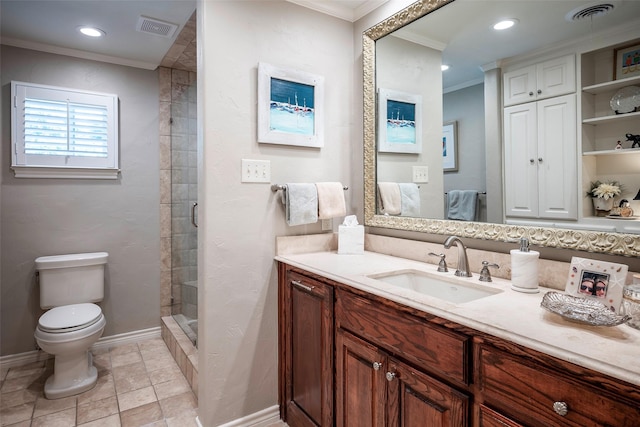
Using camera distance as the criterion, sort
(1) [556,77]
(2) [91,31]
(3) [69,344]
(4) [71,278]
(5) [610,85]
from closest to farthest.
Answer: (5) [610,85]
(1) [556,77]
(3) [69,344]
(2) [91,31]
(4) [71,278]

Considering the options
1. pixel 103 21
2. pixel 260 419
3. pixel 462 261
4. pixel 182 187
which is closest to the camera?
pixel 462 261

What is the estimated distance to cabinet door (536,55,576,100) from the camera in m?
1.18

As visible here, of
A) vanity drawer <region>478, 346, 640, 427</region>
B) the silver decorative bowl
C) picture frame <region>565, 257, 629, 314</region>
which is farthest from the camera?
picture frame <region>565, 257, 629, 314</region>

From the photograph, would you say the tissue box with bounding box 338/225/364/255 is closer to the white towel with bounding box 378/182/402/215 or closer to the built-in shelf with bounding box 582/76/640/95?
the white towel with bounding box 378/182/402/215

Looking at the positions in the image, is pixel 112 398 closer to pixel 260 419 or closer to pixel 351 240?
pixel 260 419

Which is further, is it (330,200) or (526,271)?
(330,200)

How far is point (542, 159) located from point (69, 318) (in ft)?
8.91

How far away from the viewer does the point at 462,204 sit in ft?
5.16

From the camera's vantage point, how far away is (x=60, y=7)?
6.60 ft

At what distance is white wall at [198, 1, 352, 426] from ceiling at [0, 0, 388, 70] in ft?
1.13

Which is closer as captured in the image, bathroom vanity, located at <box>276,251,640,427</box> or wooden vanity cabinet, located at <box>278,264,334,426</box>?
bathroom vanity, located at <box>276,251,640,427</box>

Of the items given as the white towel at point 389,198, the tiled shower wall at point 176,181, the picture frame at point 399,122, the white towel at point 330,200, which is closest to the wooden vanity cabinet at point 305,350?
the white towel at point 330,200

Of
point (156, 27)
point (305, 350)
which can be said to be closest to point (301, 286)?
point (305, 350)

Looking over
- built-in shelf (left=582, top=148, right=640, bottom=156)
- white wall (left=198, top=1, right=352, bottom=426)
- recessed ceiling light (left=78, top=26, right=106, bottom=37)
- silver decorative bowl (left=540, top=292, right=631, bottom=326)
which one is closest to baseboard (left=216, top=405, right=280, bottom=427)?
white wall (left=198, top=1, right=352, bottom=426)
